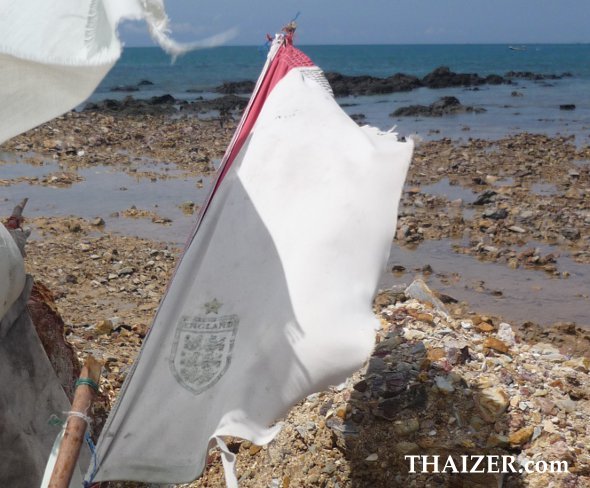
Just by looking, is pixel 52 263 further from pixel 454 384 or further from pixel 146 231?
pixel 454 384

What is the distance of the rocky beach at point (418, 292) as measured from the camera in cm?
349

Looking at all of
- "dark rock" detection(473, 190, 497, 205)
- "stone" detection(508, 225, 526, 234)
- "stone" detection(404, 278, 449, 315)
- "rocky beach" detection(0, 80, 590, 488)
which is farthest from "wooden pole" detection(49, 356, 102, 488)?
"dark rock" detection(473, 190, 497, 205)

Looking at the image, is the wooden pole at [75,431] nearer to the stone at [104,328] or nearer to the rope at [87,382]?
the rope at [87,382]

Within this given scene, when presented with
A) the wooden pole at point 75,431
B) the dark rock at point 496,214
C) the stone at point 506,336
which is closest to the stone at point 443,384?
the stone at point 506,336

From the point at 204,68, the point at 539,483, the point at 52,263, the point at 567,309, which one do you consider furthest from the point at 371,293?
the point at 204,68

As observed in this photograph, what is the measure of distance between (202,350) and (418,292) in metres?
2.98

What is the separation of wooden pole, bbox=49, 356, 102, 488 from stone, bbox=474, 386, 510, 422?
2.07 meters

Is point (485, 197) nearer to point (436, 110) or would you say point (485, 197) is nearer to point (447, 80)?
point (436, 110)

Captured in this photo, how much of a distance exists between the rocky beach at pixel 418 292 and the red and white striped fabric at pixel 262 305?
2.56 ft

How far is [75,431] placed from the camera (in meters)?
2.09

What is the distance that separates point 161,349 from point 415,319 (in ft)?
7.69

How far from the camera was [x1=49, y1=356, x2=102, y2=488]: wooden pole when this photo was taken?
6.64ft

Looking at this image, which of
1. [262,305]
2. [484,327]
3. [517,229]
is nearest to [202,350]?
[262,305]

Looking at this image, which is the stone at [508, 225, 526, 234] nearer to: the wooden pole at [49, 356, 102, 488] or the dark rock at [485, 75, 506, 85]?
the wooden pole at [49, 356, 102, 488]
